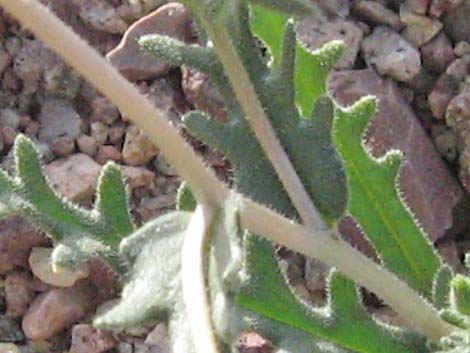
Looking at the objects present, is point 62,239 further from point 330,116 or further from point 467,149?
point 467,149

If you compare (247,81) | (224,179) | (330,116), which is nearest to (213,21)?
(247,81)

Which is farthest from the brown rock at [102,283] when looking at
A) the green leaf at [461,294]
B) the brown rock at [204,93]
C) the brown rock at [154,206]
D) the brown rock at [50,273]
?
the green leaf at [461,294]

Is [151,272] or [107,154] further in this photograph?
[107,154]

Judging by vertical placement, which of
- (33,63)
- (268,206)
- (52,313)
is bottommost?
(52,313)

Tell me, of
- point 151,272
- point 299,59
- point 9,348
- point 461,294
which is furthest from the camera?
point 9,348

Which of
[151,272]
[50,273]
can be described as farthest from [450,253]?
[151,272]

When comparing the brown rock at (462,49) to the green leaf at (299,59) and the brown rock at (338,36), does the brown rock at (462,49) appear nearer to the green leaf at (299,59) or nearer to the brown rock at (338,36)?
the brown rock at (338,36)

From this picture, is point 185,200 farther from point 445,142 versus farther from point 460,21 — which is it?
point 460,21
